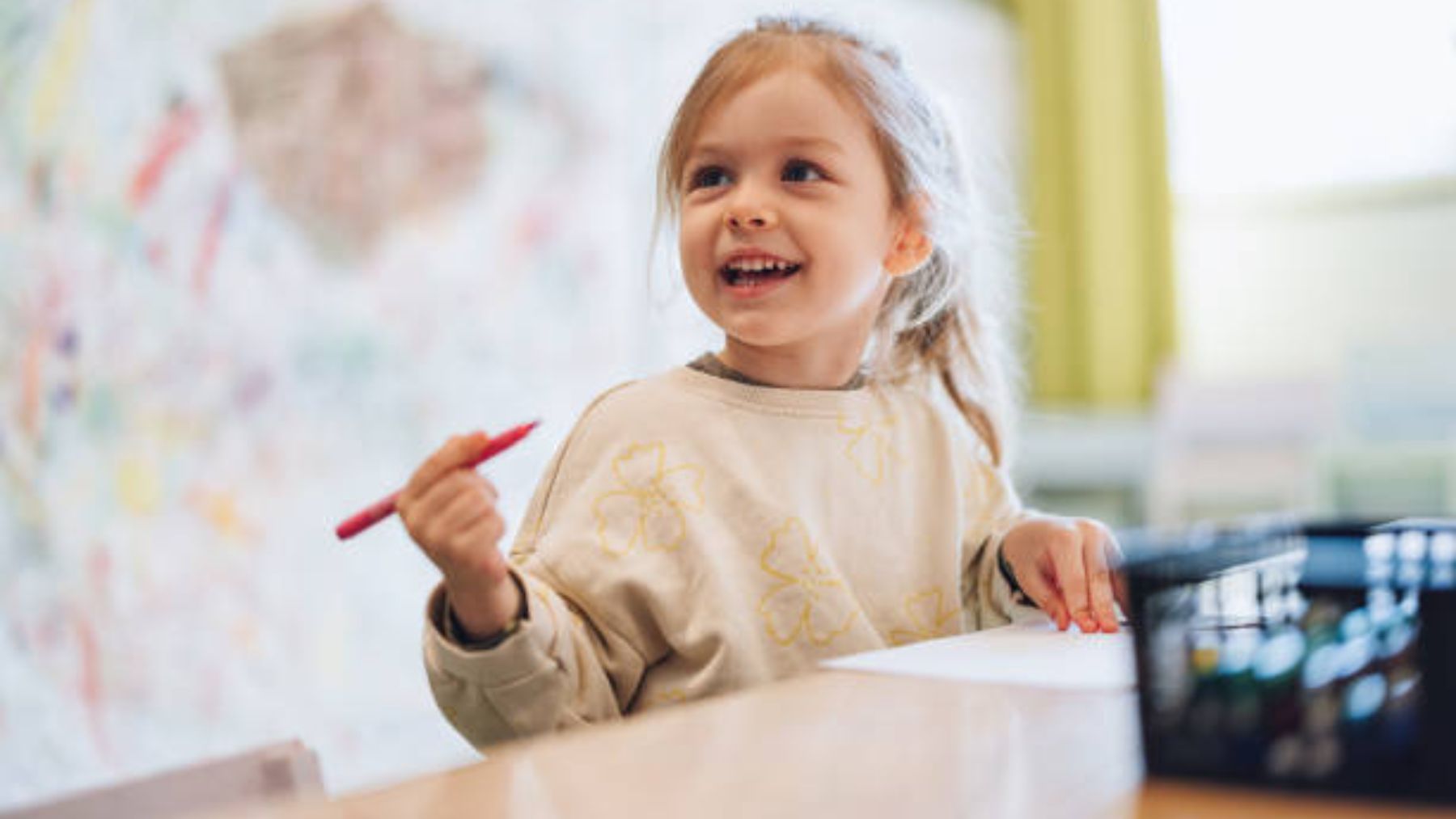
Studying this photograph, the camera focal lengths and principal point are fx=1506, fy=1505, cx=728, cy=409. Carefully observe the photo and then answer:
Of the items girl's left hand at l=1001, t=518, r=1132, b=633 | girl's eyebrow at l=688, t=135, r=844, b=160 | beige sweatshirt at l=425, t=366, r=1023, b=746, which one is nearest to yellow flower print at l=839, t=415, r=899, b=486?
beige sweatshirt at l=425, t=366, r=1023, b=746

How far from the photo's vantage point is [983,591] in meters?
1.17

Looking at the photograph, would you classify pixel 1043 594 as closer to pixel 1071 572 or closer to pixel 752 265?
pixel 1071 572

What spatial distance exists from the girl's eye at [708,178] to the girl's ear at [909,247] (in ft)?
0.58

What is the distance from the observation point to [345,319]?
114 inches

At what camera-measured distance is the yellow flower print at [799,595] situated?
3.39ft

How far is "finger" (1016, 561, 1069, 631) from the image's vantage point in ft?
3.36

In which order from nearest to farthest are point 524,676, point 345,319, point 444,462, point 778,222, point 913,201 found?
point 444,462, point 524,676, point 778,222, point 913,201, point 345,319

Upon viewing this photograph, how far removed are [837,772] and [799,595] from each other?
0.51 metres

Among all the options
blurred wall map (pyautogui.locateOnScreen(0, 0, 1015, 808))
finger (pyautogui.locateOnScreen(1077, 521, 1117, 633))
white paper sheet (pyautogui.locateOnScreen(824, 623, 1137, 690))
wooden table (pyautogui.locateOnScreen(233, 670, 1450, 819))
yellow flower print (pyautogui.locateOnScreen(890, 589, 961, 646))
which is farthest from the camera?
blurred wall map (pyautogui.locateOnScreen(0, 0, 1015, 808))

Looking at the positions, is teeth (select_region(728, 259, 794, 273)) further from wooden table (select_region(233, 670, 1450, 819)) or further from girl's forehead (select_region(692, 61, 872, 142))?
wooden table (select_region(233, 670, 1450, 819))

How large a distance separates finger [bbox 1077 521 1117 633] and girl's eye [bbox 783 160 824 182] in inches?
13.1

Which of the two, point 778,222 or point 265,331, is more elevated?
point 778,222

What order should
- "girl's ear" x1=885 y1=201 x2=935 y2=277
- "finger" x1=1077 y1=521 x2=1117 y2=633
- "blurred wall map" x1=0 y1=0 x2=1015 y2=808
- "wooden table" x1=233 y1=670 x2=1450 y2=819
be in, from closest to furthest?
1. "wooden table" x1=233 y1=670 x2=1450 y2=819
2. "finger" x1=1077 y1=521 x2=1117 y2=633
3. "girl's ear" x1=885 y1=201 x2=935 y2=277
4. "blurred wall map" x1=0 y1=0 x2=1015 y2=808

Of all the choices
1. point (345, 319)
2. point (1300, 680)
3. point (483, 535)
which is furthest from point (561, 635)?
point (345, 319)
